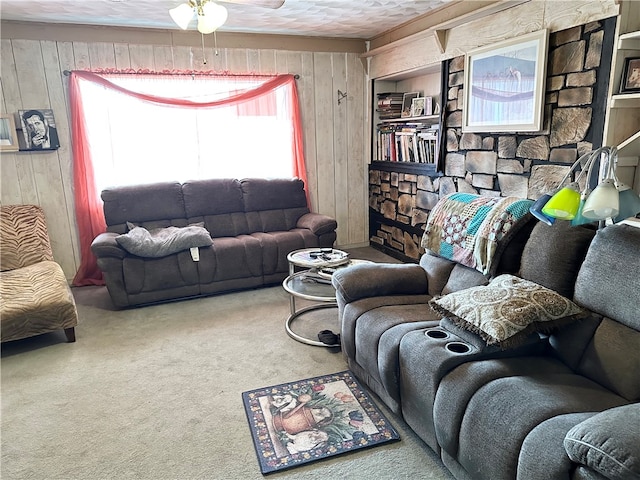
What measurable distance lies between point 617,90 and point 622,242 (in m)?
1.16

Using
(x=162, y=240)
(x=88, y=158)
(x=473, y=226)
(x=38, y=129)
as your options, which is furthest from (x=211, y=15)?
(x=38, y=129)

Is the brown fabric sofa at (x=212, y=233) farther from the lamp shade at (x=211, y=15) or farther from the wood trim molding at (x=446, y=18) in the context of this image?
the lamp shade at (x=211, y=15)

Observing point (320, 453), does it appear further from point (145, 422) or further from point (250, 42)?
Answer: point (250, 42)

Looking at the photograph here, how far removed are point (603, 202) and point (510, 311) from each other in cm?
54

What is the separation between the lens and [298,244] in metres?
4.24

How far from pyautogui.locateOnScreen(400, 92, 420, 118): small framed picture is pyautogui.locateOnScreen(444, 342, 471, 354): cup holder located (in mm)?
3223

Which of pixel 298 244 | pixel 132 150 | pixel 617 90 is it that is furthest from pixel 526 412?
pixel 132 150

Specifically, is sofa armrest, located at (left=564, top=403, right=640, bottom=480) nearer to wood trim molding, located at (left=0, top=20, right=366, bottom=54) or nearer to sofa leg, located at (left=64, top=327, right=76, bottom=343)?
sofa leg, located at (left=64, top=327, right=76, bottom=343)

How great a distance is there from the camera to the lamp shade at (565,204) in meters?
1.69

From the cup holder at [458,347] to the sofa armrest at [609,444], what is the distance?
23.0 inches

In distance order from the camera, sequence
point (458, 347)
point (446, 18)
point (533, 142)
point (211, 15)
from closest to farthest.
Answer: point (458, 347)
point (211, 15)
point (533, 142)
point (446, 18)

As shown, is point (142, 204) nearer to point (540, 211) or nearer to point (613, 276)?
point (540, 211)

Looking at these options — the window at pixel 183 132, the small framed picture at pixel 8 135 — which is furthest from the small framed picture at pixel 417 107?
the small framed picture at pixel 8 135

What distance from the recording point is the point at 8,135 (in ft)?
13.1
